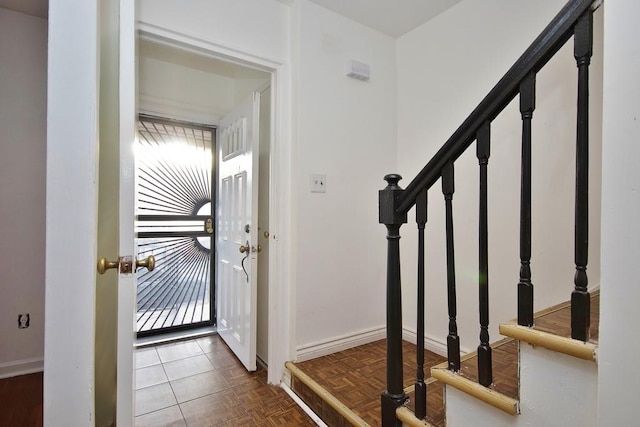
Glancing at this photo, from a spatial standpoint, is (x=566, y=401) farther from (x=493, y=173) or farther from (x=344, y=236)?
(x=344, y=236)

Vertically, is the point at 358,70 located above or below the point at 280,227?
above

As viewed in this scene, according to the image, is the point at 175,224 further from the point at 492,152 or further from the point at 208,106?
the point at 492,152

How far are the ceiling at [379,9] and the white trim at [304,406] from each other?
2.54 m

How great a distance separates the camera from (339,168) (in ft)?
7.39

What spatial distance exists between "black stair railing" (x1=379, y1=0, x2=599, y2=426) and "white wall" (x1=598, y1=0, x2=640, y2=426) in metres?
0.07

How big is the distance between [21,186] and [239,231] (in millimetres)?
1594

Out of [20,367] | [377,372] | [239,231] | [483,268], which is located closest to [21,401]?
[20,367]

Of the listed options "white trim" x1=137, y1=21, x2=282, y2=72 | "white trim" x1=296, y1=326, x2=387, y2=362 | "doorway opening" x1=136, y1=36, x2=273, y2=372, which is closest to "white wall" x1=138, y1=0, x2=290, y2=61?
"white trim" x1=137, y1=21, x2=282, y2=72

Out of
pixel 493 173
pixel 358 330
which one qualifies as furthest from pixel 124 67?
pixel 358 330

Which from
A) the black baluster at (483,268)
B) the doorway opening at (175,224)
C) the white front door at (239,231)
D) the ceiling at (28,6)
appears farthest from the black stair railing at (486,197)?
the ceiling at (28,6)

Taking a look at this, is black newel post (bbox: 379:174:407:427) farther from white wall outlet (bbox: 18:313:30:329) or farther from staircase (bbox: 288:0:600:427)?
white wall outlet (bbox: 18:313:30:329)

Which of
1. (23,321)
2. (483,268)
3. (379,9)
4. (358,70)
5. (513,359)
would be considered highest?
(379,9)

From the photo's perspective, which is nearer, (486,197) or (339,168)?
(486,197)

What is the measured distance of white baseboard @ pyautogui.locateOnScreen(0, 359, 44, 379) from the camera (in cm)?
219
